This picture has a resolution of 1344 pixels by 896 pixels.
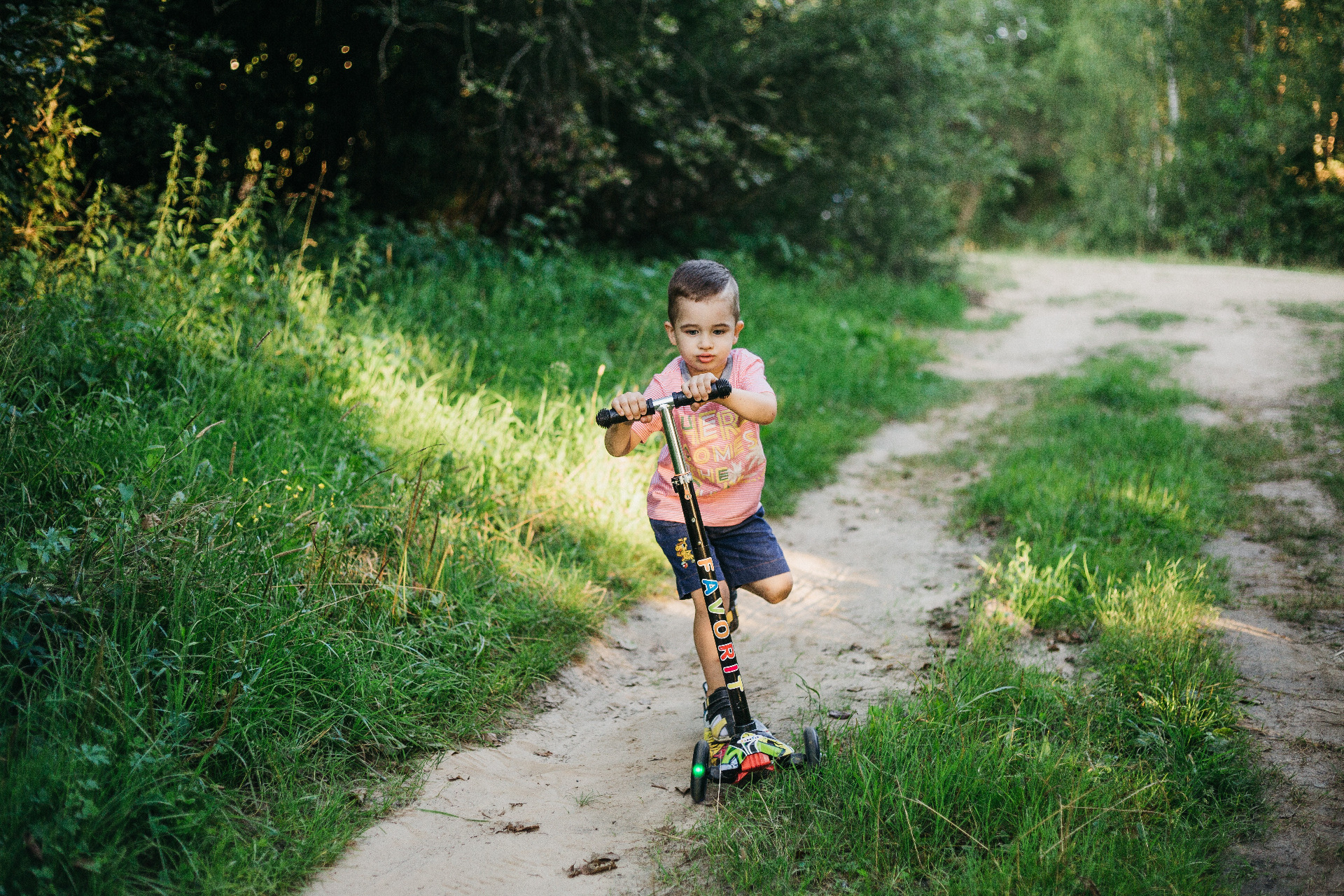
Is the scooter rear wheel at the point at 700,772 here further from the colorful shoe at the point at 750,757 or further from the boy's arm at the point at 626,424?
the boy's arm at the point at 626,424

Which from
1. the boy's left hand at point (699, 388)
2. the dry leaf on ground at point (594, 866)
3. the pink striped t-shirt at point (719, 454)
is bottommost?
the dry leaf on ground at point (594, 866)

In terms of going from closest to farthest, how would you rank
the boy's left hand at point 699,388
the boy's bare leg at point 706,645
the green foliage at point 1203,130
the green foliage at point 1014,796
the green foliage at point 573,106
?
the green foliage at point 1014,796 → the boy's left hand at point 699,388 → the boy's bare leg at point 706,645 → the green foliage at point 573,106 → the green foliage at point 1203,130

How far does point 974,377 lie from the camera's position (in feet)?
32.2

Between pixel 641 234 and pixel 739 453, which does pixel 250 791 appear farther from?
pixel 641 234

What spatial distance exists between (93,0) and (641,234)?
775 cm

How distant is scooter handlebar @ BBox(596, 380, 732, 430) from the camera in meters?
2.79

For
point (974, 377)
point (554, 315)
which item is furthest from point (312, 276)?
point (974, 377)

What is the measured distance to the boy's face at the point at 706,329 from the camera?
3039mm

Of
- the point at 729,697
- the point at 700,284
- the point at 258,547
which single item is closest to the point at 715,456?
the point at 700,284

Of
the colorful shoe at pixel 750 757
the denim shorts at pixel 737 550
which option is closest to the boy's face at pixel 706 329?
the denim shorts at pixel 737 550

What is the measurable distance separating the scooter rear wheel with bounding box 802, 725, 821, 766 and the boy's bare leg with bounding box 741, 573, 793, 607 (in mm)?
519

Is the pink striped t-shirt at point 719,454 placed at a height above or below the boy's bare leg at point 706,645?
above

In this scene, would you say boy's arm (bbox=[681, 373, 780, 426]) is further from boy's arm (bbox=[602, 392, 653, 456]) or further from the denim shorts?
the denim shorts

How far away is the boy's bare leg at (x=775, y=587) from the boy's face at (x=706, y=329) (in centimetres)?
86
